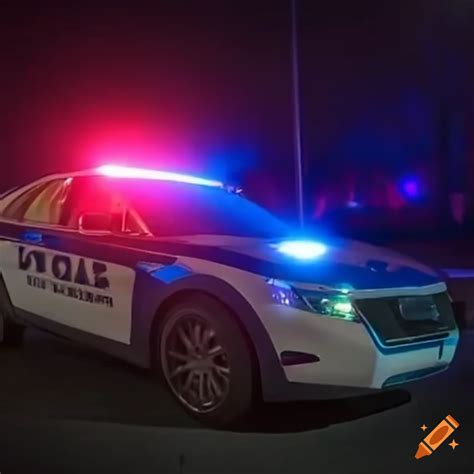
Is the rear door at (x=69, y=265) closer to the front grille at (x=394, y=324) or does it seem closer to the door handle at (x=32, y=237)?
the door handle at (x=32, y=237)

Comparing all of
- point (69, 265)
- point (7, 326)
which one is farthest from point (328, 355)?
point (7, 326)

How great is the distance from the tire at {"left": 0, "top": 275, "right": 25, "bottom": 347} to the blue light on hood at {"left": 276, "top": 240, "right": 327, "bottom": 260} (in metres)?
2.33

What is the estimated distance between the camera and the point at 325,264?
15.0 ft

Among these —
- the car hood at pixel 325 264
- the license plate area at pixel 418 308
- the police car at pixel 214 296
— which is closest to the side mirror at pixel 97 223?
the police car at pixel 214 296

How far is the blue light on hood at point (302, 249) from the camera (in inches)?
186

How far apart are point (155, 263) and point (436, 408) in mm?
2058

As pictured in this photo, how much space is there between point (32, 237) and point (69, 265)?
0.57m

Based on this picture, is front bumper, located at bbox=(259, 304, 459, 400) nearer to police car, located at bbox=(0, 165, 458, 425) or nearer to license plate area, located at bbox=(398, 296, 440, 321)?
police car, located at bbox=(0, 165, 458, 425)

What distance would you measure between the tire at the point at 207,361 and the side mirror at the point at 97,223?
819 millimetres

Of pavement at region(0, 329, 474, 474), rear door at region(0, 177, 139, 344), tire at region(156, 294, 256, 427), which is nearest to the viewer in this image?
pavement at region(0, 329, 474, 474)

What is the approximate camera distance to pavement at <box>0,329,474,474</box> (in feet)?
12.9

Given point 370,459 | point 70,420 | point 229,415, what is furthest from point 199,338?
point 370,459

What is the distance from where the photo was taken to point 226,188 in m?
6.37

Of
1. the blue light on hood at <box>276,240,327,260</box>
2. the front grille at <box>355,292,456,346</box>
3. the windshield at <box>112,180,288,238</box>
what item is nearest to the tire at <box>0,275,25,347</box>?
the windshield at <box>112,180,288,238</box>
